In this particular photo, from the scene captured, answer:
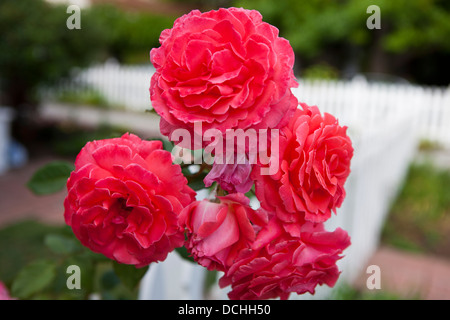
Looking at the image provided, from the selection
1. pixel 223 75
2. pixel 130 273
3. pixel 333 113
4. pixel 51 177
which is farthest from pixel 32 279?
pixel 333 113

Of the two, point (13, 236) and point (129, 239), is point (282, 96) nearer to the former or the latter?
point (129, 239)

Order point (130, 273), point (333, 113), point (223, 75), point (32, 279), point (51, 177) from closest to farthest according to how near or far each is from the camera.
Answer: point (223, 75)
point (130, 273)
point (51, 177)
point (32, 279)
point (333, 113)

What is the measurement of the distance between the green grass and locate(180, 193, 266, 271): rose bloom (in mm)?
3416

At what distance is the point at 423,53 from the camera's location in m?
12.2

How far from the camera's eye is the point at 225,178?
0.57 m

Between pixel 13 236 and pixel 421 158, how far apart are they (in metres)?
4.84

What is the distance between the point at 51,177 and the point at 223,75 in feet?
1.63

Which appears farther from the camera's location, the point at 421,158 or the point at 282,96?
the point at 421,158

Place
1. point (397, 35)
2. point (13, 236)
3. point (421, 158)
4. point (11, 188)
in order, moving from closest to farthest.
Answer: point (13, 236), point (11, 188), point (421, 158), point (397, 35)

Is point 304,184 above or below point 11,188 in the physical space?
above

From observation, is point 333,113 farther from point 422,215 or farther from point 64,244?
point 64,244

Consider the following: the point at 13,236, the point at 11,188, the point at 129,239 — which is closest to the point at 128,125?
the point at 11,188

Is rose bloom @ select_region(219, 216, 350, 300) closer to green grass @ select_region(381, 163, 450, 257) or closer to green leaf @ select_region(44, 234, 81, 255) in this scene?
green leaf @ select_region(44, 234, 81, 255)

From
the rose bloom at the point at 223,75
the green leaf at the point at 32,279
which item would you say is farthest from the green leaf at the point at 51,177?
the rose bloom at the point at 223,75
